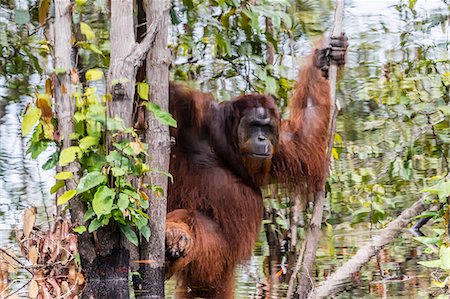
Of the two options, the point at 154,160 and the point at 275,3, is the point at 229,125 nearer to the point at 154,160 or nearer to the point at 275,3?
the point at 275,3

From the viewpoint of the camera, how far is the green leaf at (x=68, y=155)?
8.89ft

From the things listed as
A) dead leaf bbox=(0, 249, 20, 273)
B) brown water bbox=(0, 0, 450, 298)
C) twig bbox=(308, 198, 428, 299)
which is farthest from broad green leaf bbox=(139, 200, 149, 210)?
brown water bbox=(0, 0, 450, 298)

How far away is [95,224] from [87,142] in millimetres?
308

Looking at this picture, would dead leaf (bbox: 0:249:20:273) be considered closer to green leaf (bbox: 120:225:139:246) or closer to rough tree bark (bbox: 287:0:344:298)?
green leaf (bbox: 120:225:139:246)

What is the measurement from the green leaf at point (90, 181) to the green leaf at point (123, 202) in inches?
3.6

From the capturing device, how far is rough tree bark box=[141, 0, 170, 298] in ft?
10.0

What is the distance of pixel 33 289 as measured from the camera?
2.90 metres

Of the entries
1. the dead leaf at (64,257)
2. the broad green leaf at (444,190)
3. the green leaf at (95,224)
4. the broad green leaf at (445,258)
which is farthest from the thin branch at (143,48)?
the broad green leaf at (445,258)

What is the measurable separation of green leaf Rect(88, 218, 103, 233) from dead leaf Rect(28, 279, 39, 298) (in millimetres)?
351

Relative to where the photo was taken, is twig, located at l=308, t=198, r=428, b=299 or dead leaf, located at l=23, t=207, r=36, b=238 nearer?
dead leaf, located at l=23, t=207, r=36, b=238

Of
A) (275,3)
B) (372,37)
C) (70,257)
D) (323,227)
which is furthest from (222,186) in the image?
(372,37)

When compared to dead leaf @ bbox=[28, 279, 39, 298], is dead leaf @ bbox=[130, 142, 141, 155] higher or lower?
higher

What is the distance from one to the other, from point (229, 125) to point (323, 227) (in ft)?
3.07

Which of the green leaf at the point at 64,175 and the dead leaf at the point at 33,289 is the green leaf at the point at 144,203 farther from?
the dead leaf at the point at 33,289
